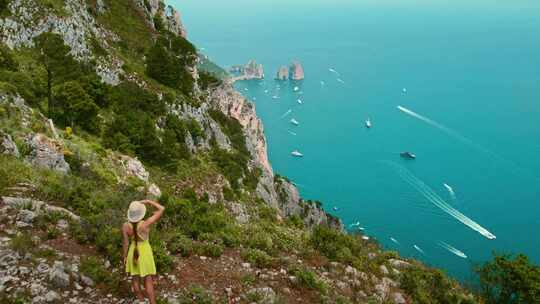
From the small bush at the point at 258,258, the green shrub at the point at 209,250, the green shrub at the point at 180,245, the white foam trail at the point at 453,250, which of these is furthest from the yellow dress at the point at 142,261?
the white foam trail at the point at 453,250

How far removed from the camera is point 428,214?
88.2 metres

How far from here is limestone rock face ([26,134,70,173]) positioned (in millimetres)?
16703

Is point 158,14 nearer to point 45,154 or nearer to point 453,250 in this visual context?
point 45,154

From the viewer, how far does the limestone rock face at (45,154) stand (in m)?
16.7

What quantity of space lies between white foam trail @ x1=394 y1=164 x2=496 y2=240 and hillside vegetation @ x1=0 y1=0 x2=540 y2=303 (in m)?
60.3

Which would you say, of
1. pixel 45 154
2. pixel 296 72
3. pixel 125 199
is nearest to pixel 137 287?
pixel 125 199

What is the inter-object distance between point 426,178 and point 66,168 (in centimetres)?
9635

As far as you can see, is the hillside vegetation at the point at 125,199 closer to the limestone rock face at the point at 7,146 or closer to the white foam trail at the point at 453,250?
the limestone rock face at the point at 7,146

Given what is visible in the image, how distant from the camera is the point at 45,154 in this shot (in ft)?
56.0

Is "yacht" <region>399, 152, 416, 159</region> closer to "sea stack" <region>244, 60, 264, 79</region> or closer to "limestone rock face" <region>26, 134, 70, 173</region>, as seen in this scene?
"sea stack" <region>244, 60, 264, 79</region>

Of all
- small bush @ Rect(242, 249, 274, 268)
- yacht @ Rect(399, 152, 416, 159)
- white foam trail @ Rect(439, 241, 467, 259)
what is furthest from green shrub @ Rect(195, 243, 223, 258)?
yacht @ Rect(399, 152, 416, 159)

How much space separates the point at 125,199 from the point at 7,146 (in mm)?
5158

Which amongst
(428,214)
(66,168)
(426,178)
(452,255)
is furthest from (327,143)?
(66,168)

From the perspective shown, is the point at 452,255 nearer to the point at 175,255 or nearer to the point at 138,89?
the point at 138,89
